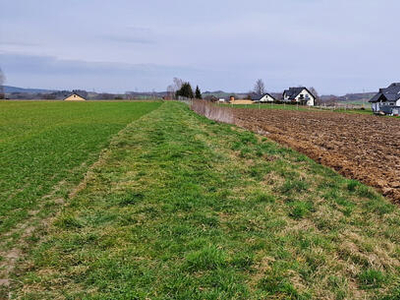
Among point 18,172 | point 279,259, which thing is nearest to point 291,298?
point 279,259

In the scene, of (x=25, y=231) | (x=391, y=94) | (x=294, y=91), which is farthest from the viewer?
(x=294, y=91)

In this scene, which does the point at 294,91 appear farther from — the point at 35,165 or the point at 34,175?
the point at 34,175

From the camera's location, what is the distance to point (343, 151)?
12719 millimetres

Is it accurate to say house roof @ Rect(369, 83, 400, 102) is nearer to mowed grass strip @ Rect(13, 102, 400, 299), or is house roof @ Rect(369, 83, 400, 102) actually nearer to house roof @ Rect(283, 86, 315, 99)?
house roof @ Rect(283, 86, 315, 99)

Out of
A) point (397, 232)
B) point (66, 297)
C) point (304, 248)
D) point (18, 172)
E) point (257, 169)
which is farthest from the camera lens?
point (257, 169)

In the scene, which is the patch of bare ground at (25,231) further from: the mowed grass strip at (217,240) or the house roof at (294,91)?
the house roof at (294,91)

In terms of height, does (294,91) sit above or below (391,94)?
above

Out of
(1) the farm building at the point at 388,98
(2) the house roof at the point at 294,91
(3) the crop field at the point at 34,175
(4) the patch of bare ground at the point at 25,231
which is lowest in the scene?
(4) the patch of bare ground at the point at 25,231

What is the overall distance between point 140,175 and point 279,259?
4670 mm

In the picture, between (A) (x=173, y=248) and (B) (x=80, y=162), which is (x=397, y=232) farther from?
(B) (x=80, y=162)

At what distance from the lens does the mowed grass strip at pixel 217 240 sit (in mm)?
3471

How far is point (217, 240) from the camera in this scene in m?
4.52

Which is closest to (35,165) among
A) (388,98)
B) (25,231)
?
(25,231)

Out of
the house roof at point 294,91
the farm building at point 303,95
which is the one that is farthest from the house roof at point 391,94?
the house roof at point 294,91
